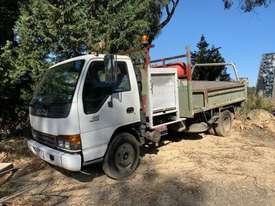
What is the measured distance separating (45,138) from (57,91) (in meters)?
0.89

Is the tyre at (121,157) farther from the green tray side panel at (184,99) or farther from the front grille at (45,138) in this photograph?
the green tray side panel at (184,99)

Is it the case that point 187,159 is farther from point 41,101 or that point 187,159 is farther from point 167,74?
point 41,101

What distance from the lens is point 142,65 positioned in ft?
22.0

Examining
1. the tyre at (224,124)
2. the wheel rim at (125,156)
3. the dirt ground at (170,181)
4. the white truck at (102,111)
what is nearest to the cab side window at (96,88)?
the white truck at (102,111)

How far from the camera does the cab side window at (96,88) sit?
547 centimetres

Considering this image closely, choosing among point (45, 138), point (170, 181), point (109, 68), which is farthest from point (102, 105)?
point (170, 181)

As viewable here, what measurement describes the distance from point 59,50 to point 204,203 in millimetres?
6811

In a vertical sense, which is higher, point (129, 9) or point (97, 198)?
point (129, 9)

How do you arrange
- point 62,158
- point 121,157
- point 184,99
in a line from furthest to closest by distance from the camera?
point 184,99, point 121,157, point 62,158

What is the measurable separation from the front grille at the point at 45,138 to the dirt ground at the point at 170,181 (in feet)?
2.71

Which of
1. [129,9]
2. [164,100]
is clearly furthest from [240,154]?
[129,9]

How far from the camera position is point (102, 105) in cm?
565

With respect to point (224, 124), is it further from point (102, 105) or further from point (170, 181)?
point (102, 105)

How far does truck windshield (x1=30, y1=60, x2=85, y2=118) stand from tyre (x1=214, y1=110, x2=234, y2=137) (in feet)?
16.1
